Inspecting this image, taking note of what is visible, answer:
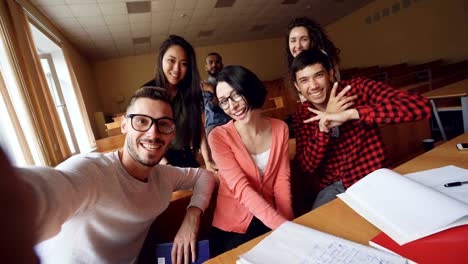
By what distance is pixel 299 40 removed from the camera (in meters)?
1.91

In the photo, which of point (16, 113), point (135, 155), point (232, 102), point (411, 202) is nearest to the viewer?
point (411, 202)

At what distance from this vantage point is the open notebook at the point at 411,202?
66 centimetres

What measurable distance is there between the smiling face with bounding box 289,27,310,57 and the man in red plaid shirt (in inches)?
20.5

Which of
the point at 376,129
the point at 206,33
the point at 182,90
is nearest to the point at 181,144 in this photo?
the point at 182,90

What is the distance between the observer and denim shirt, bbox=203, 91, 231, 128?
223 centimetres

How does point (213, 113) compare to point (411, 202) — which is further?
point (213, 113)

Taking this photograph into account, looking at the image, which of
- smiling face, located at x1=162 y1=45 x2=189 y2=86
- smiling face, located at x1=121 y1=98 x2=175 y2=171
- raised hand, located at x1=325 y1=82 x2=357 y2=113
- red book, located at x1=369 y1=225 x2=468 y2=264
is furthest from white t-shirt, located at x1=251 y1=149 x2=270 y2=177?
smiling face, located at x1=162 y1=45 x2=189 y2=86

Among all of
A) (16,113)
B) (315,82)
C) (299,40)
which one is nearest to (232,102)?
(315,82)

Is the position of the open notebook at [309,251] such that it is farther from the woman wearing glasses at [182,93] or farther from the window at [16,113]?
the window at [16,113]

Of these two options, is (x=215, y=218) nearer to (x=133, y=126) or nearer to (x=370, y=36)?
(x=133, y=126)

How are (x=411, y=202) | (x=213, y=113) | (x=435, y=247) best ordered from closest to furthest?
(x=435, y=247)
(x=411, y=202)
(x=213, y=113)

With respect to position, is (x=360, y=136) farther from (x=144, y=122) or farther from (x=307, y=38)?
(x=144, y=122)

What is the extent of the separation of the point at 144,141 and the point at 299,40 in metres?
1.41

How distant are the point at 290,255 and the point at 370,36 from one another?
9.90 meters
